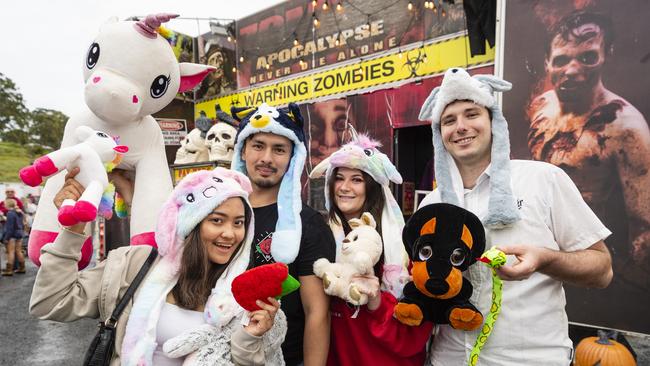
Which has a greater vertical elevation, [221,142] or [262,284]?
[221,142]

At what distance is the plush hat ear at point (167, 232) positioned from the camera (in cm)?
186

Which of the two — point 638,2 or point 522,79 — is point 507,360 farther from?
point 638,2

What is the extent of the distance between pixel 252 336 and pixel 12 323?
6.32 m

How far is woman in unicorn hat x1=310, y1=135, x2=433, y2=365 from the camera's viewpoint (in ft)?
6.35

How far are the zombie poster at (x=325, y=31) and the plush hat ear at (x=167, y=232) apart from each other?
19.3 feet

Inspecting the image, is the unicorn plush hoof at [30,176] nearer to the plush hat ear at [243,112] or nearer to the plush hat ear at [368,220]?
the plush hat ear at [243,112]

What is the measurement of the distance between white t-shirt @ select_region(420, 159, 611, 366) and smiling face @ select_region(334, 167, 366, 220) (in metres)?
0.77

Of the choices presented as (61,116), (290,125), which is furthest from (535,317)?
(61,116)

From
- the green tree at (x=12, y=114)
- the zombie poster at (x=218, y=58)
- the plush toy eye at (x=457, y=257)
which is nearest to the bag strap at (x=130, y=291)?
the plush toy eye at (x=457, y=257)

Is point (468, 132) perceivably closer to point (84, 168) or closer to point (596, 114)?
point (84, 168)

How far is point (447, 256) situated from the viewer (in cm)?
162

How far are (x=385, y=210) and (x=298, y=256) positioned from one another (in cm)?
63

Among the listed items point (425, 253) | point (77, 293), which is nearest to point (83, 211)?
point (77, 293)

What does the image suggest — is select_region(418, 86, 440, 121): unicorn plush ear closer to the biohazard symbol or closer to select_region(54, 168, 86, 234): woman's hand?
select_region(54, 168, 86, 234): woman's hand
